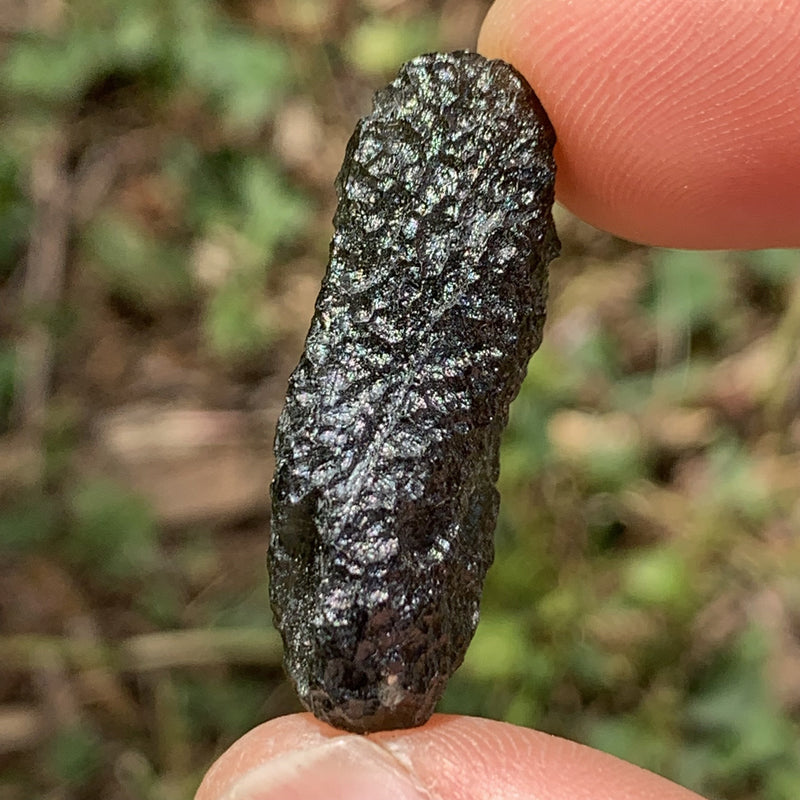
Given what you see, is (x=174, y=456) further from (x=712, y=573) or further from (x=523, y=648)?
(x=712, y=573)

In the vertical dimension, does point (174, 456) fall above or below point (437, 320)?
below

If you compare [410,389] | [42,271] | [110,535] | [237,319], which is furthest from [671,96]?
[42,271]

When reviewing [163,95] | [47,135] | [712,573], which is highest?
[163,95]

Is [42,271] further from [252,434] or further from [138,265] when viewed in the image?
[252,434]

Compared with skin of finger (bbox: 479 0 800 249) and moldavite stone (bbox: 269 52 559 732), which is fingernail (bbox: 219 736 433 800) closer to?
moldavite stone (bbox: 269 52 559 732)

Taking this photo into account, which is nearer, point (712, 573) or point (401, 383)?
point (401, 383)

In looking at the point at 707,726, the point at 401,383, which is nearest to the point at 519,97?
the point at 401,383
